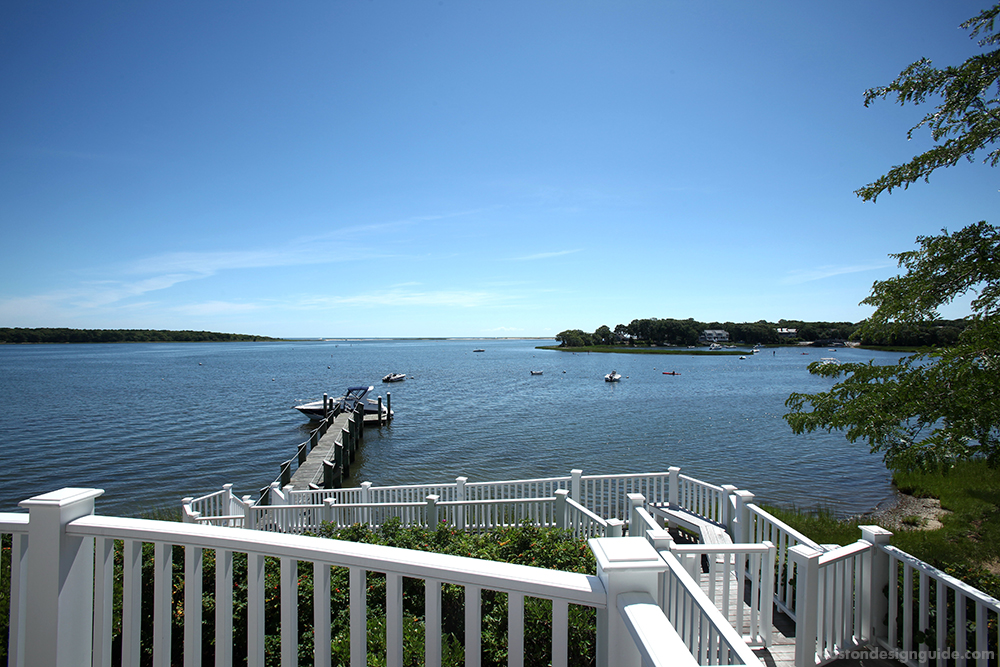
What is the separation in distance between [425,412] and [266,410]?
1148cm

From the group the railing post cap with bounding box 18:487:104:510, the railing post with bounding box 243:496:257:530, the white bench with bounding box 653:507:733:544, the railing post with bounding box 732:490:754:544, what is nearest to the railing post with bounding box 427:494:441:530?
the railing post with bounding box 243:496:257:530

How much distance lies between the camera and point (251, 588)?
78.7 inches

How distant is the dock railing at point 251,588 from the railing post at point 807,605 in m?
3.32

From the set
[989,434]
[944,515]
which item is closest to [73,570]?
[989,434]

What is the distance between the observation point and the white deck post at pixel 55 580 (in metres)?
2.11

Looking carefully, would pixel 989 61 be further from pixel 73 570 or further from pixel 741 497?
pixel 73 570

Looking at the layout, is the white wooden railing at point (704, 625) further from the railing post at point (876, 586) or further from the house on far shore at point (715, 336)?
the house on far shore at point (715, 336)

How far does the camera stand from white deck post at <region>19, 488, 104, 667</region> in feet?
6.93

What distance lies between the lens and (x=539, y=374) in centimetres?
7325

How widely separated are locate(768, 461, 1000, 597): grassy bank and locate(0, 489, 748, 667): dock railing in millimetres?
5756

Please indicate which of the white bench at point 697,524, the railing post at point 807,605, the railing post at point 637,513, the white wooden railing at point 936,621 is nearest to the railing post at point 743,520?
the white bench at point 697,524

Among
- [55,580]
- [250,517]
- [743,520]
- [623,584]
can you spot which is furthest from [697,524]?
[55,580]

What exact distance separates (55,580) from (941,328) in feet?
28.9

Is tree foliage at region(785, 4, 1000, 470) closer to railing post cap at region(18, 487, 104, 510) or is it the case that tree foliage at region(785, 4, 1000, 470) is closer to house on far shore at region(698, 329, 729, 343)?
railing post cap at region(18, 487, 104, 510)
